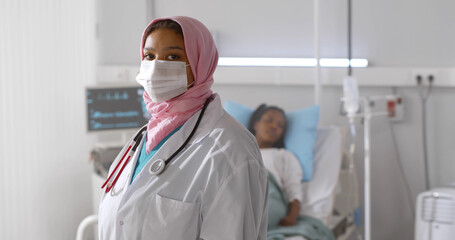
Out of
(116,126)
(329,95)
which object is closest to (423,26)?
(329,95)

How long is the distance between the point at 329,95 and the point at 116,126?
1427 mm

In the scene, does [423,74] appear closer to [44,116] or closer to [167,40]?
[44,116]

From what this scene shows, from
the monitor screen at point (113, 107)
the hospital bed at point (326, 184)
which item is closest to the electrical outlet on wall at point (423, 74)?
the hospital bed at point (326, 184)

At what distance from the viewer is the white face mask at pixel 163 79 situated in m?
1.27

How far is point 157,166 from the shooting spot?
125cm

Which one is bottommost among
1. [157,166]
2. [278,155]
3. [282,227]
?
[282,227]

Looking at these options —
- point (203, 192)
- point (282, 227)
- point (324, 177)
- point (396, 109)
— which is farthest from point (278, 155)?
point (203, 192)

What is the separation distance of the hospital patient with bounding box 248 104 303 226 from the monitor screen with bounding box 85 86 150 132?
2.31 ft

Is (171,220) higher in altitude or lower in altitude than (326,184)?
higher

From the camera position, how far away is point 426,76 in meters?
3.43

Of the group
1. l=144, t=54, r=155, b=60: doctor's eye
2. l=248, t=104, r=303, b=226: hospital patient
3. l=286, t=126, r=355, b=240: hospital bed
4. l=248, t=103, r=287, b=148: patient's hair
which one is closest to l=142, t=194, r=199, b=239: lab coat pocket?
l=144, t=54, r=155, b=60: doctor's eye

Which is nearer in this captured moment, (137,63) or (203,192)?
(203,192)

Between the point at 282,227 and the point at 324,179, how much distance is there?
0.49 meters

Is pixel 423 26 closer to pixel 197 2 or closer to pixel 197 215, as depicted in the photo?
pixel 197 2
